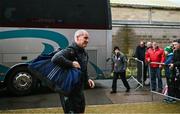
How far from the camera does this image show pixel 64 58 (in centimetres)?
654

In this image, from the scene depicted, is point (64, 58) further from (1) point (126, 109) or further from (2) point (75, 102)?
(1) point (126, 109)

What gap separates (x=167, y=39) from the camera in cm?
2386

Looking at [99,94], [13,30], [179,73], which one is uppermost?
[13,30]

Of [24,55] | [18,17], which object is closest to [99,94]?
[24,55]

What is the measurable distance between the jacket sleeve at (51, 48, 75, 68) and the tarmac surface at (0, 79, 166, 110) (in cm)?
480

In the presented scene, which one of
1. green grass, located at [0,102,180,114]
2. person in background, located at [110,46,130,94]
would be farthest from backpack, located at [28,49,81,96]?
person in background, located at [110,46,130,94]

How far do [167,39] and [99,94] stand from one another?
11622 millimetres

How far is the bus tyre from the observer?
1274 centimetres

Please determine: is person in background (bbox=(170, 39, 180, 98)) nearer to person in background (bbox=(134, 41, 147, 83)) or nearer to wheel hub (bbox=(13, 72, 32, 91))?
person in background (bbox=(134, 41, 147, 83))

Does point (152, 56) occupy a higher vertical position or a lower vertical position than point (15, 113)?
higher

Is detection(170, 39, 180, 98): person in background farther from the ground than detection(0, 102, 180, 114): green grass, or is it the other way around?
detection(170, 39, 180, 98): person in background

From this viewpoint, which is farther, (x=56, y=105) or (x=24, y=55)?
(x=24, y=55)

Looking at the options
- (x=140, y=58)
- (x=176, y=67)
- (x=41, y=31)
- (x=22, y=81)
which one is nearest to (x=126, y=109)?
(x=176, y=67)

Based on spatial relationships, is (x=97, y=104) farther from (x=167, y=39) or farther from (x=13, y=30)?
(x=167, y=39)
